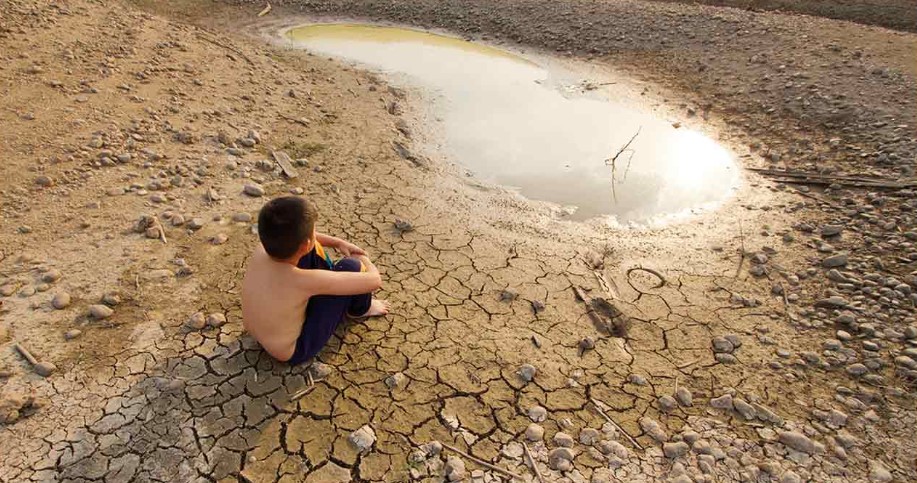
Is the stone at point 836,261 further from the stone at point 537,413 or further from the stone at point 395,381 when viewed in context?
the stone at point 395,381

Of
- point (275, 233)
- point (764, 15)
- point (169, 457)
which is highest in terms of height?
point (764, 15)

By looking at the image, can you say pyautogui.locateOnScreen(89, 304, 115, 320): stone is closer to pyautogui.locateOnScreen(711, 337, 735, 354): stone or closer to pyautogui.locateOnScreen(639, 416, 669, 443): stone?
pyautogui.locateOnScreen(639, 416, 669, 443): stone

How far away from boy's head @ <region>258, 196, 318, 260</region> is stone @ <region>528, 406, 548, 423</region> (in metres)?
1.53

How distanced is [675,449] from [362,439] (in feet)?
5.29

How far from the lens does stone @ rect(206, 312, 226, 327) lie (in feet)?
10.2

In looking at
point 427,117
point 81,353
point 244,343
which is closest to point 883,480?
point 244,343

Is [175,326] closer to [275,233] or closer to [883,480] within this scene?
[275,233]

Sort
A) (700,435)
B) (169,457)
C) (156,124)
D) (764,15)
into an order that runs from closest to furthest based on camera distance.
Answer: (169,457), (700,435), (156,124), (764,15)

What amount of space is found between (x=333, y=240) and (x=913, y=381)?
3603 millimetres

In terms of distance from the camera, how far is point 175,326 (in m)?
3.08

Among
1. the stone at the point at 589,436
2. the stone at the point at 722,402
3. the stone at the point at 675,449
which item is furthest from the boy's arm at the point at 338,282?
the stone at the point at 722,402

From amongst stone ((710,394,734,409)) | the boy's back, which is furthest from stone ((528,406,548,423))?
the boy's back

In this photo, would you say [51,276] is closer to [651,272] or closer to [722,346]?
[651,272]

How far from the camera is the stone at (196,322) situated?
307 centimetres
